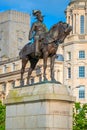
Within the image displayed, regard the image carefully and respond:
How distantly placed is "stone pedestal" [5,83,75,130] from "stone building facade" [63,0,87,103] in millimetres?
54425

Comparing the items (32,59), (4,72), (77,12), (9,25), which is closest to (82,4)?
(77,12)

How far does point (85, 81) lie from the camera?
81875mm

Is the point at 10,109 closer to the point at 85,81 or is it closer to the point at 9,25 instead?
the point at 85,81

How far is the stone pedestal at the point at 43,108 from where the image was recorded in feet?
81.7

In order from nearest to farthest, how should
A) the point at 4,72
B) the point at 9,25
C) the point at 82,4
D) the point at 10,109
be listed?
the point at 10,109 → the point at 82,4 → the point at 4,72 → the point at 9,25

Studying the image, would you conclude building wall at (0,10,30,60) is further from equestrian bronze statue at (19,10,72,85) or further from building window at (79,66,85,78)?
equestrian bronze statue at (19,10,72,85)

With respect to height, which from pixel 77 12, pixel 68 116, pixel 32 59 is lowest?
pixel 68 116

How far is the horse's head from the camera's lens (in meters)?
26.3

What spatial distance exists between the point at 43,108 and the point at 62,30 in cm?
415

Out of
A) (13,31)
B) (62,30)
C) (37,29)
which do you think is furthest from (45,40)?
(13,31)

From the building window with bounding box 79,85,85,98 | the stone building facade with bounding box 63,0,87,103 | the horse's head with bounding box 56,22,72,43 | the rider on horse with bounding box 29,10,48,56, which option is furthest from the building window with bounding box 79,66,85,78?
the horse's head with bounding box 56,22,72,43

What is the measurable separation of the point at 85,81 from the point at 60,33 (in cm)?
5587

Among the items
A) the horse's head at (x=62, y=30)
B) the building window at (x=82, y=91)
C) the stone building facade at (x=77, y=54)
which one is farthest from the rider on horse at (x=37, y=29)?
the building window at (x=82, y=91)

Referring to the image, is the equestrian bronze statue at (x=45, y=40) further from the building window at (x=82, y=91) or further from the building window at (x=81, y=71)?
the building window at (x=81, y=71)
